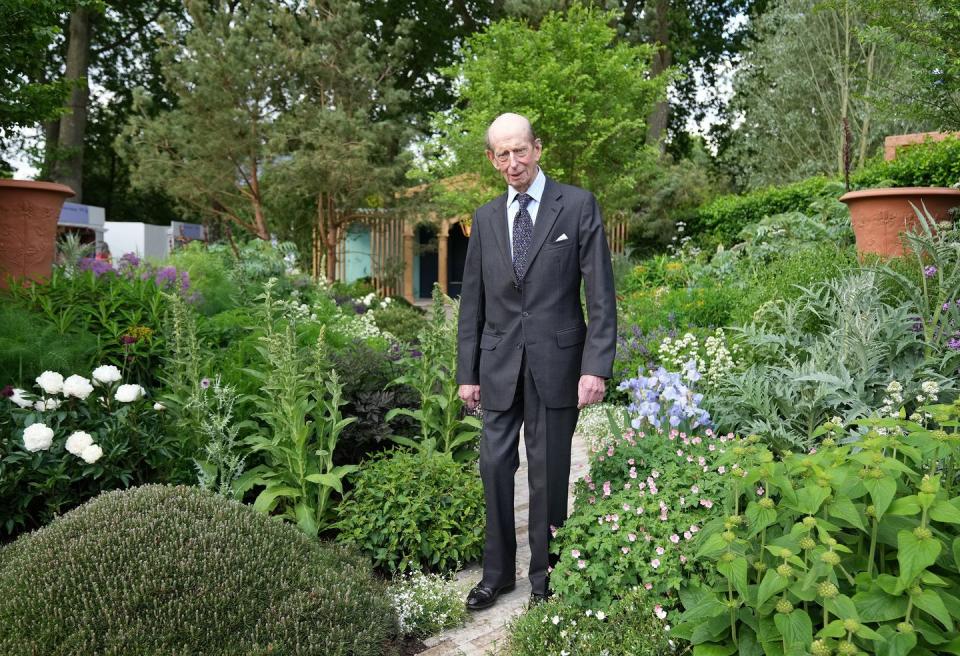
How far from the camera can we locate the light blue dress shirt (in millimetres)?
2795

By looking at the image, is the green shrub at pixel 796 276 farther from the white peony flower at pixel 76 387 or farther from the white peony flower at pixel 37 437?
the white peony flower at pixel 37 437

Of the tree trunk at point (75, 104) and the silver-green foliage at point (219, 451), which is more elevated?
the tree trunk at point (75, 104)

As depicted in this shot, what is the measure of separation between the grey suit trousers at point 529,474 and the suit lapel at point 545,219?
0.46 meters

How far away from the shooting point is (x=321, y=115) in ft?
40.9

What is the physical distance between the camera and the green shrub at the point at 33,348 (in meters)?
3.62

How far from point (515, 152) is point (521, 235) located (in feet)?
1.14

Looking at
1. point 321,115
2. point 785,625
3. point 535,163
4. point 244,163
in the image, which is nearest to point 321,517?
point 535,163

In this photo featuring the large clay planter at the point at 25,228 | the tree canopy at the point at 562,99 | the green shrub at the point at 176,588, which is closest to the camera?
the green shrub at the point at 176,588

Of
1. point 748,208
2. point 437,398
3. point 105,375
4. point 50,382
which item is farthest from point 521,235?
point 748,208

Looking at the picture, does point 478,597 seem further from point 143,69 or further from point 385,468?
point 143,69

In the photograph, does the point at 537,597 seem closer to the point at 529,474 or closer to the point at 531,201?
the point at 529,474

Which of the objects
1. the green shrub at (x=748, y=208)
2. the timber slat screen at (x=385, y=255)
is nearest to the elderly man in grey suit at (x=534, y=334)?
the green shrub at (x=748, y=208)

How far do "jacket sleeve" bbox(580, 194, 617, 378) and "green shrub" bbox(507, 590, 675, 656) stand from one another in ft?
2.83

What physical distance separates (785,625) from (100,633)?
203cm
